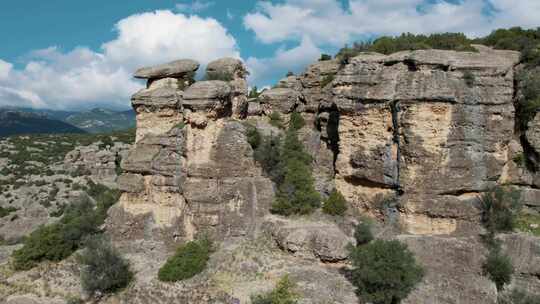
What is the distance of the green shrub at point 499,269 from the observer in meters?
18.1

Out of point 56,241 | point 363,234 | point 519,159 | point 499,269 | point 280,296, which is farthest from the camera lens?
point 56,241

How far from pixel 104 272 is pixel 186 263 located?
13.6 ft

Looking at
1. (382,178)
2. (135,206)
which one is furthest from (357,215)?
(135,206)

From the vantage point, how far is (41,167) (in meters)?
57.5

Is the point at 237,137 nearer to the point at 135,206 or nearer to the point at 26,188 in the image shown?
the point at 135,206

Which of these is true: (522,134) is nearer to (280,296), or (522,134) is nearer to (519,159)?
(519,159)

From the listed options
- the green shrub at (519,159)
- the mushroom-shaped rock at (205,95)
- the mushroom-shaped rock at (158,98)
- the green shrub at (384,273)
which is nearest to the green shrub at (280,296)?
the green shrub at (384,273)

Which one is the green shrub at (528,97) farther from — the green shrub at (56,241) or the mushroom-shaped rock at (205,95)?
the green shrub at (56,241)

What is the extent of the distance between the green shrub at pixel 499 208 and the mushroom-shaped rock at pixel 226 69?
17004mm

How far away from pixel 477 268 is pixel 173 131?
17643 millimetres

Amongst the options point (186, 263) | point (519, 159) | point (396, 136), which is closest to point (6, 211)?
point (186, 263)

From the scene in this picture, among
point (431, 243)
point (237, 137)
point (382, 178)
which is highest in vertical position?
point (237, 137)

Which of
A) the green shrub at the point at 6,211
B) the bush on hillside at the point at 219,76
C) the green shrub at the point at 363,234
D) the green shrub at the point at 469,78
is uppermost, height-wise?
the bush on hillside at the point at 219,76

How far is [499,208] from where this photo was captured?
66.4ft
